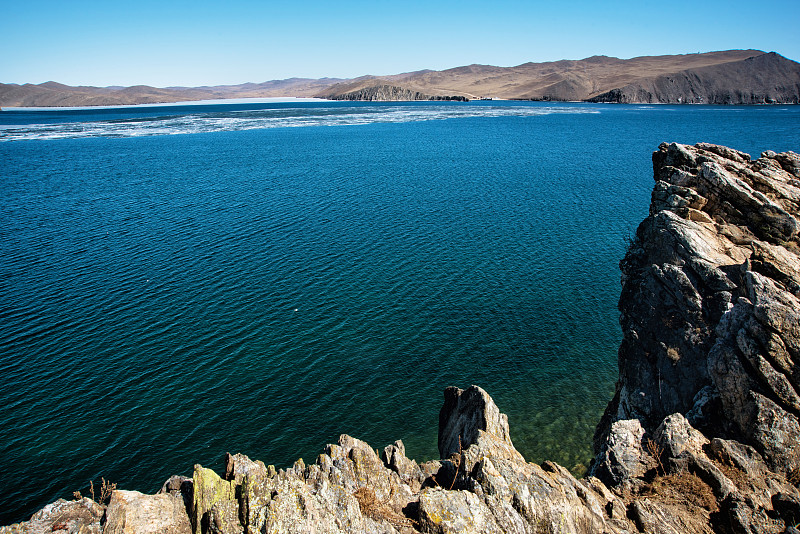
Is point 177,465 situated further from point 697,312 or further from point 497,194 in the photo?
point 497,194

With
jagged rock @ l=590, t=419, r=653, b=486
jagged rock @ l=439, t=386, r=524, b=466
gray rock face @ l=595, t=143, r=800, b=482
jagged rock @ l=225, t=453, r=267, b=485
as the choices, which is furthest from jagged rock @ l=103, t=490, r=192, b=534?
gray rock face @ l=595, t=143, r=800, b=482

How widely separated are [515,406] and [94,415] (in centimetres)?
2786

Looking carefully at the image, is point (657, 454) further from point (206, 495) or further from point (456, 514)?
point (206, 495)

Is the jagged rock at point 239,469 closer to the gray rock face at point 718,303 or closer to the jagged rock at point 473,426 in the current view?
the jagged rock at point 473,426

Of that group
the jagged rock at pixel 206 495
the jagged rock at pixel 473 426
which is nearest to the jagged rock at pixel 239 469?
the jagged rock at pixel 206 495

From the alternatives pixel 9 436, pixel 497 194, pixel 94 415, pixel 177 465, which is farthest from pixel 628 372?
pixel 497 194

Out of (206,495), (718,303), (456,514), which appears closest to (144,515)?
(206,495)

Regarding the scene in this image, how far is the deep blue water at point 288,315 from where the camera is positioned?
2842 cm

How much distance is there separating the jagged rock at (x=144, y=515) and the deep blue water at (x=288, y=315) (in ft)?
39.1

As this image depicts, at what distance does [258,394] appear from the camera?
104 feet

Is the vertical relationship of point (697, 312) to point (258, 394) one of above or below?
above

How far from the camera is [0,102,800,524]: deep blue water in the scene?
93.2 feet

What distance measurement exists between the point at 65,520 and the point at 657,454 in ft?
66.4

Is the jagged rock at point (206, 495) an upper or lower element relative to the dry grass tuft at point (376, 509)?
upper
